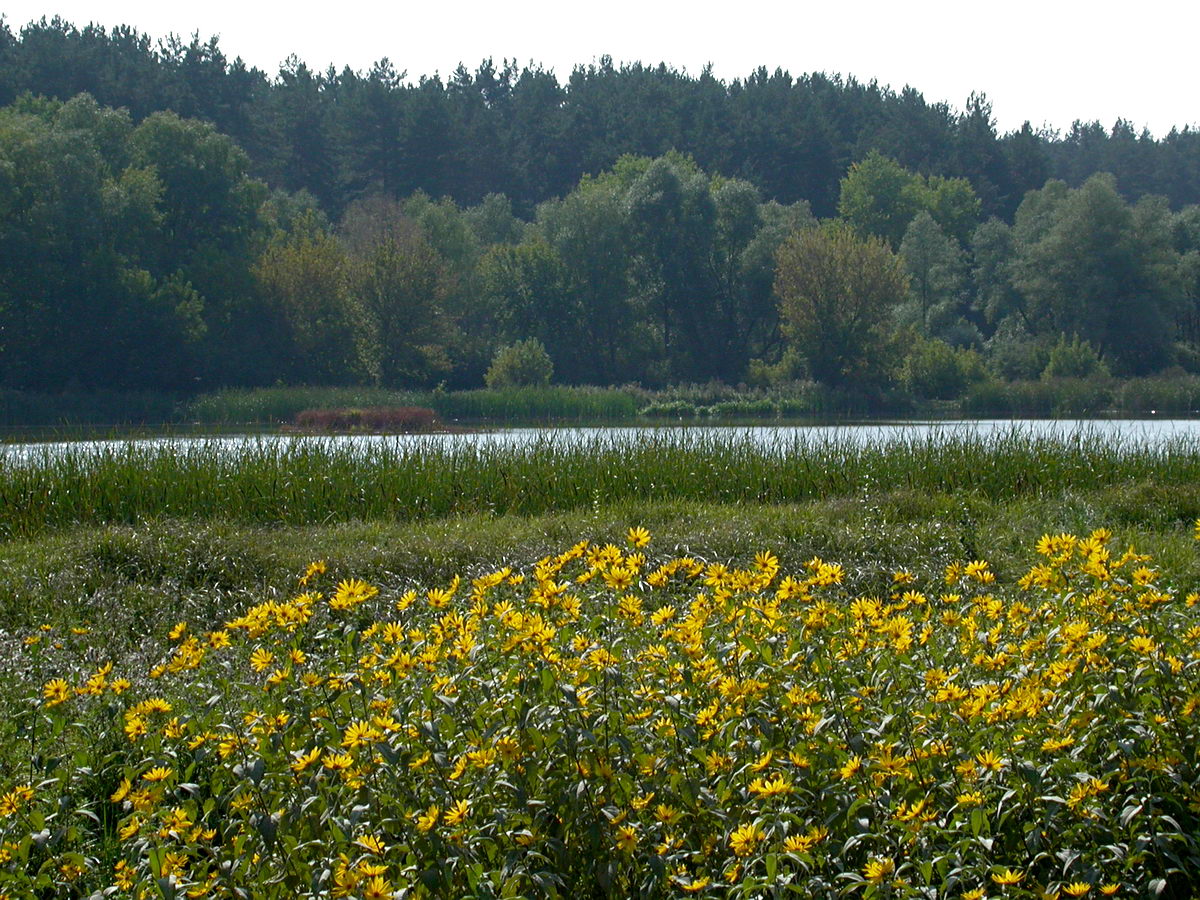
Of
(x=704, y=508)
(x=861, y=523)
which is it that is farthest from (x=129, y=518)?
(x=861, y=523)

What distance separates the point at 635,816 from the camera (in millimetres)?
3080

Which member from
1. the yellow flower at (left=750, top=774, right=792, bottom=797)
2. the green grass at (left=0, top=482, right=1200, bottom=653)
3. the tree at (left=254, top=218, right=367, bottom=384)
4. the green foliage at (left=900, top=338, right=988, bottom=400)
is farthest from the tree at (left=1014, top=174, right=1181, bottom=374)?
the yellow flower at (left=750, top=774, right=792, bottom=797)

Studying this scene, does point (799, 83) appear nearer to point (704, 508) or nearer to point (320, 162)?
point (320, 162)

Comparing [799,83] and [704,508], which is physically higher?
[799,83]

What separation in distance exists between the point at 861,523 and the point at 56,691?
7.61 meters

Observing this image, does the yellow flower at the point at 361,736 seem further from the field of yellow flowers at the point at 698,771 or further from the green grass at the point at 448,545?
the green grass at the point at 448,545

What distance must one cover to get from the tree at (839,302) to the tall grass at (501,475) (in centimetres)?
3266

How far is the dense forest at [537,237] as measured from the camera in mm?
42344

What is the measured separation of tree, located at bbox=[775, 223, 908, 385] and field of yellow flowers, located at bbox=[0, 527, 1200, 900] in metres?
44.6

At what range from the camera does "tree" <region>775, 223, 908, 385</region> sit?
1869 inches

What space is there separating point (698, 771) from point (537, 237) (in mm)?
55784

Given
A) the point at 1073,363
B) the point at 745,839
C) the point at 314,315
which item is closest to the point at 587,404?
the point at 314,315

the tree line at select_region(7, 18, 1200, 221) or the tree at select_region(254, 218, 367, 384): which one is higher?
the tree line at select_region(7, 18, 1200, 221)

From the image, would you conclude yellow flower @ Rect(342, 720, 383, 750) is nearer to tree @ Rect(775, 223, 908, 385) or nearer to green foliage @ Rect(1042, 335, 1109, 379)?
tree @ Rect(775, 223, 908, 385)
